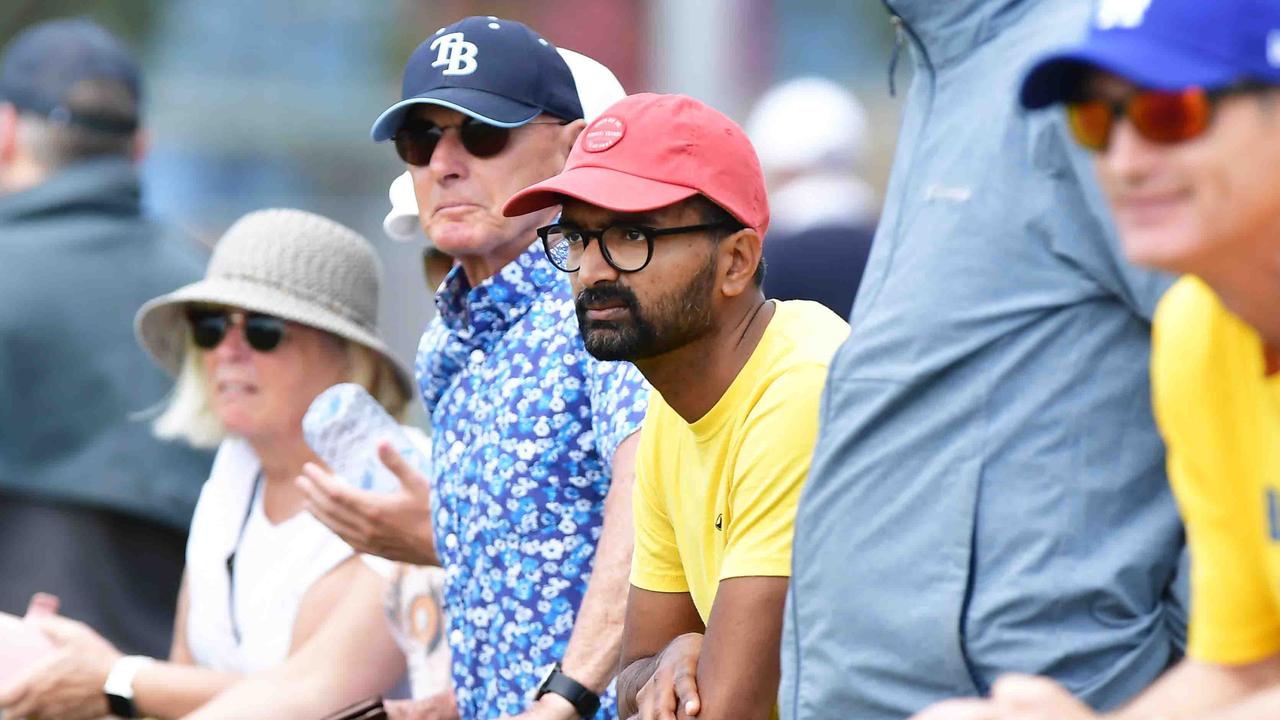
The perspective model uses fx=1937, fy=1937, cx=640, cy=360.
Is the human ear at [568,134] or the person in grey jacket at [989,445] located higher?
the human ear at [568,134]

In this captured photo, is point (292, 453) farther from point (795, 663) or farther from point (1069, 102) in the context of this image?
point (1069, 102)

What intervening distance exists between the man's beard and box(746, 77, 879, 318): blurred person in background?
6.04 ft

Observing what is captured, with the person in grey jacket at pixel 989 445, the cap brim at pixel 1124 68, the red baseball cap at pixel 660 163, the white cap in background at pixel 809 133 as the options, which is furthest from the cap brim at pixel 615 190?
the white cap in background at pixel 809 133

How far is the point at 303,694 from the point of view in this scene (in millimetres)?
→ 3859

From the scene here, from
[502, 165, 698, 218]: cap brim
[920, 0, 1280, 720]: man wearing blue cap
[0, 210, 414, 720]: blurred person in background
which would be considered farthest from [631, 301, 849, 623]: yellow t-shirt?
[0, 210, 414, 720]: blurred person in background

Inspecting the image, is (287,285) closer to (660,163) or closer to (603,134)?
(603,134)

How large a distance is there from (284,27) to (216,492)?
5586 mm

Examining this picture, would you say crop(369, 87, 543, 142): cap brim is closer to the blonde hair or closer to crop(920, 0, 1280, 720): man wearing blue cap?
the blonde hair

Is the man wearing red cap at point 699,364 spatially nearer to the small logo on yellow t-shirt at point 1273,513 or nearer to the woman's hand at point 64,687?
the small logo on yellow t-shirt at point 1273,513

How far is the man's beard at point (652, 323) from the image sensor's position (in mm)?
2658

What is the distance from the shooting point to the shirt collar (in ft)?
10.7

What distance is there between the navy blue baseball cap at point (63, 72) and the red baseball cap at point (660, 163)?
231 centimetres

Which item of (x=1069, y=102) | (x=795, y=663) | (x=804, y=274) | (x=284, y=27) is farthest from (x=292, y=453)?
(x=284, y=27)

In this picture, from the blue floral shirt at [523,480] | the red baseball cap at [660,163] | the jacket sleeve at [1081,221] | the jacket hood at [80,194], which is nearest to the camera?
the jacket sleeve at [1081,221]
